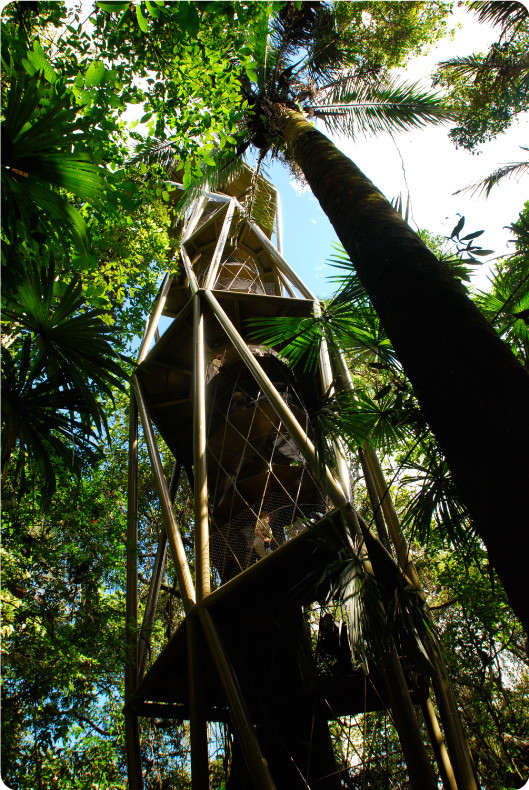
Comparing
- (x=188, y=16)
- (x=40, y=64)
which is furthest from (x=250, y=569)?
(x=188, y=16)

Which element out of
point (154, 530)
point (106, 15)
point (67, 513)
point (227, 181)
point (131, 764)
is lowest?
point (131, 764)

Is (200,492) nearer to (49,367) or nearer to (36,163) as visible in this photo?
(49,367)

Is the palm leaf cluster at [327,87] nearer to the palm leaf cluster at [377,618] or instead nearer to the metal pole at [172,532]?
the metal pole at [172,532]

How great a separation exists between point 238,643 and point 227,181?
768cm

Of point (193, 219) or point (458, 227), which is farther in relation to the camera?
point (193, 219)

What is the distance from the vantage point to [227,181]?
8492 mm

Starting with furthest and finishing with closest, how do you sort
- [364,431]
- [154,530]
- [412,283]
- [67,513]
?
[154,530], [67,513], [364,431], [412,283]

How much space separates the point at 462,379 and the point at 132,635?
15.9ft

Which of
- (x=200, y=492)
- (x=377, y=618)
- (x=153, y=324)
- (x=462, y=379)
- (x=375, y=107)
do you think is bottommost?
(x=377, y=618)

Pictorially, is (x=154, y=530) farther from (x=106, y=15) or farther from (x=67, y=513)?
(x=106, y=15)

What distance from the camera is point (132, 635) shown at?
492 centimetres

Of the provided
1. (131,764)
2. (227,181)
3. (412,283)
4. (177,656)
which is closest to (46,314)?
(412,283)

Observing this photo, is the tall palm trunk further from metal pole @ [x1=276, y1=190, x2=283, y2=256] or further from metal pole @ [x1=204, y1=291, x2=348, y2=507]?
metal pole @ [x1=276, y1=190, x2=283, y2=256]

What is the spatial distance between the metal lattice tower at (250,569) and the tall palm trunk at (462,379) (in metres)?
1.33
